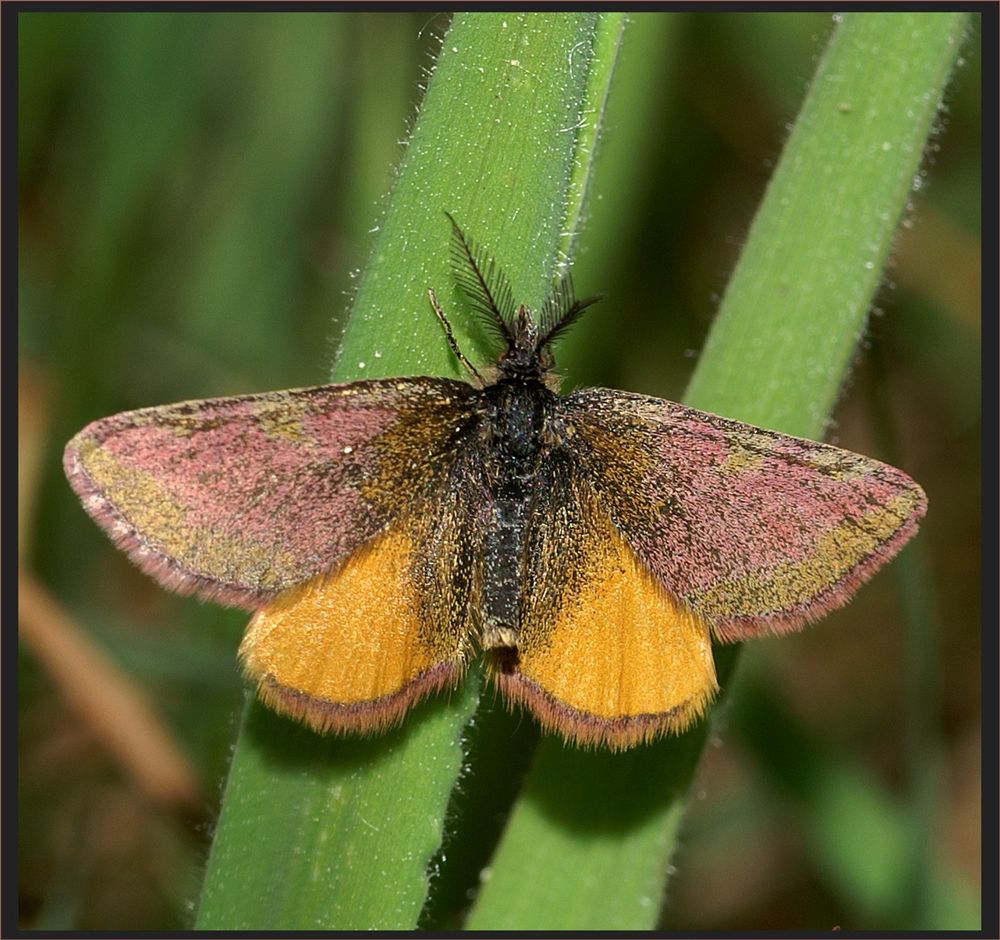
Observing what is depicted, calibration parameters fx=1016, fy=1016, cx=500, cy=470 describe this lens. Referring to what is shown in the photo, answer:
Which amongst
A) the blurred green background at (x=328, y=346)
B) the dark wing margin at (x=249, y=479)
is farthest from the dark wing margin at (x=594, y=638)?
the blurred green background at (x=328, y=346)

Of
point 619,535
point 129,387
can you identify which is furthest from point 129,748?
point 619,535

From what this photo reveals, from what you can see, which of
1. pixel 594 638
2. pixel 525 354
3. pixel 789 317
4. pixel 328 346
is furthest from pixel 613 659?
pixel 328 346

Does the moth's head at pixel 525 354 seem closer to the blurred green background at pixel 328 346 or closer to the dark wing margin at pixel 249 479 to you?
the dark wing margin at pixel 249 479

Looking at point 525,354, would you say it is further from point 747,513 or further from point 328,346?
point 328,346

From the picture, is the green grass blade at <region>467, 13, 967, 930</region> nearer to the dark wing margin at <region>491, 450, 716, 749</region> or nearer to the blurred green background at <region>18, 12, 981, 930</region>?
the dark wing margin at <region>491, 450, 716, 749</region>

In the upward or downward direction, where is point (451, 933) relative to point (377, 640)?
downward

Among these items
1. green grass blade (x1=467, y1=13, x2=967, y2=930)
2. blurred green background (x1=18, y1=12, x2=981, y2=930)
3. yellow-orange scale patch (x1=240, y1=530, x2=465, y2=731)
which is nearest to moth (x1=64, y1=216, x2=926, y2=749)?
yellow-orange scale patch (x1=240, y1=530, x2=465, y2=731)

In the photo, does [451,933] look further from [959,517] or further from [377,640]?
[959,517]

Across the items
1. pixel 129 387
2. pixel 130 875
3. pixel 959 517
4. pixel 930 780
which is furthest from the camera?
pixel 959 517
